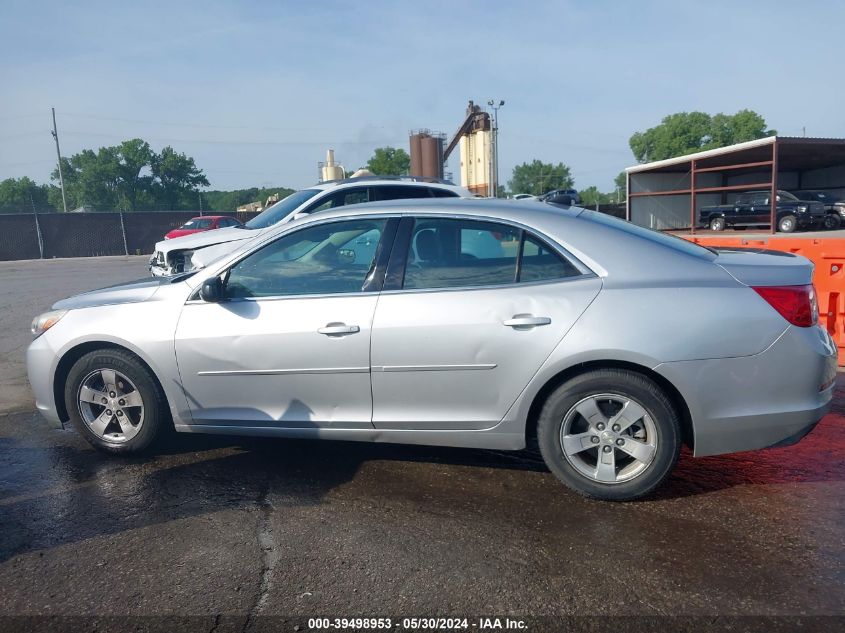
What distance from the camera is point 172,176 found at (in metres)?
77.6

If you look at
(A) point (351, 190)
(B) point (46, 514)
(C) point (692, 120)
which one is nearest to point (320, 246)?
(B) point (46, 514)

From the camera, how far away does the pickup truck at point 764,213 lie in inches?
997

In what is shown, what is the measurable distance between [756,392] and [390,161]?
253 feet

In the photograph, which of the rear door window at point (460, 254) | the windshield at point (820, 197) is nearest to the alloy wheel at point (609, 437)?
the rear door window at point (460, 254)

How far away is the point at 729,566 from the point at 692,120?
96453 mm

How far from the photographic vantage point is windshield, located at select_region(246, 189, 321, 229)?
8500mm

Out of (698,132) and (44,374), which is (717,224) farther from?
(698,132)

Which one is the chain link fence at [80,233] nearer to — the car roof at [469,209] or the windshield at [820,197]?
the windshield at [820,197]

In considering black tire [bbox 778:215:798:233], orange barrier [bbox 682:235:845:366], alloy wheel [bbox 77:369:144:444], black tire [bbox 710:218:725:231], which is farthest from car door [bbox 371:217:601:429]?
black tire [bbox 710:218:725:231]

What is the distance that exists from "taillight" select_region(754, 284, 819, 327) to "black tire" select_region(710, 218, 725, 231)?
2689 cm

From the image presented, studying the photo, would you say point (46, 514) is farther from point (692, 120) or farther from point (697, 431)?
point (692, 120)

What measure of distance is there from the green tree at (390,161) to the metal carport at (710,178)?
4656 cm

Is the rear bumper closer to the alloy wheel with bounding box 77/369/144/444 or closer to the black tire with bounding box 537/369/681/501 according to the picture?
the black tire with bounding box 537/369/681/501

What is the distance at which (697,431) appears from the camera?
363cm
